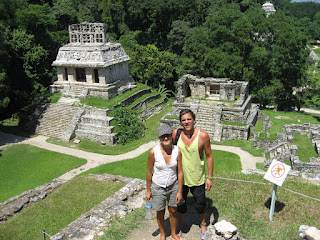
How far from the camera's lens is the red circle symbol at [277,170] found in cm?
832

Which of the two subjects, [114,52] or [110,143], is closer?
[110,143]

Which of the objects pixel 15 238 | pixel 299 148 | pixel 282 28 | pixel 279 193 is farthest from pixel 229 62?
pixel 15 238

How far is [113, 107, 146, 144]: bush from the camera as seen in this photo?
23531 millimetres

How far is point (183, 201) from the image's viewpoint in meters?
7.57

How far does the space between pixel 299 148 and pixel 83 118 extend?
15.5m

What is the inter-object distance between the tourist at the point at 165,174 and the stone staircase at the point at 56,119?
18336mm

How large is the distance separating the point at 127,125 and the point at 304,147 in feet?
40.7

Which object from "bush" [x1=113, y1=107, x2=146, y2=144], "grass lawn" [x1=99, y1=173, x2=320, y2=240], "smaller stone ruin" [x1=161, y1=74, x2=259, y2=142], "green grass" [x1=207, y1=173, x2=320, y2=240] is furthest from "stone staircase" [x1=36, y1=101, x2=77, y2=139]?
"green grass" [x1=207, y1=173, x2=320, y2=240]

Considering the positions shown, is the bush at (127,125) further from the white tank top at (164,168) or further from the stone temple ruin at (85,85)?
the white tank top at (164,168)

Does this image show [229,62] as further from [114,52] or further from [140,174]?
[140,174]

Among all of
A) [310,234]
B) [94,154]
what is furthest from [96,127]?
[310,234]

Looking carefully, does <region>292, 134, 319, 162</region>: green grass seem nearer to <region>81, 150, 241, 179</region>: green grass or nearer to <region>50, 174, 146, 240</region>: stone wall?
<region>81, 150, 241, 179</region>: green grass

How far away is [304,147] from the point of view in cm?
2033

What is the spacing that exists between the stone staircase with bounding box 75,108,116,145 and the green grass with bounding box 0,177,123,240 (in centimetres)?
755
